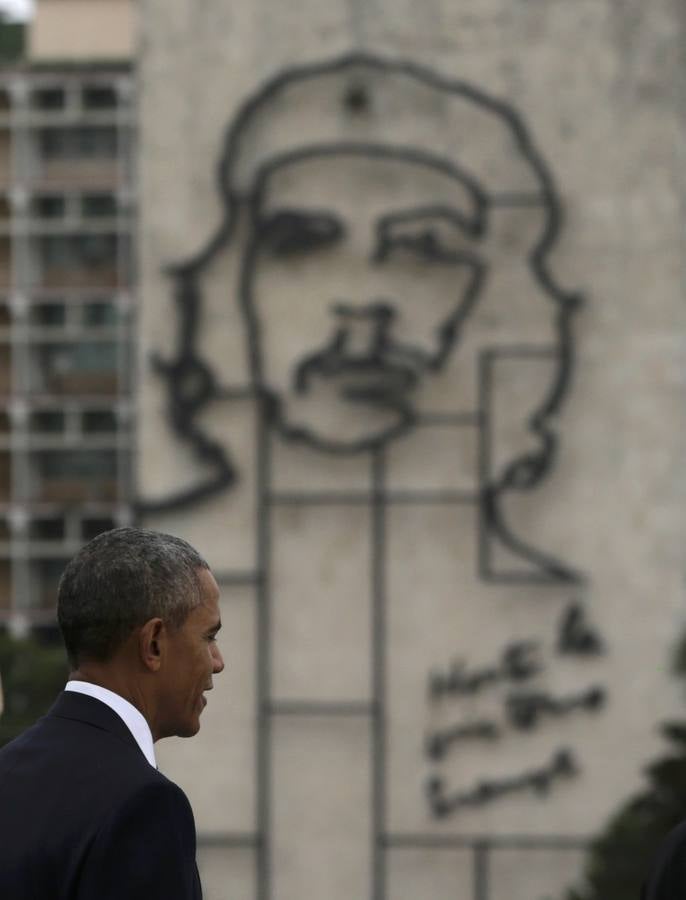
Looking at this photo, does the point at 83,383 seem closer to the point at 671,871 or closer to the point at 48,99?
the point at 48,99

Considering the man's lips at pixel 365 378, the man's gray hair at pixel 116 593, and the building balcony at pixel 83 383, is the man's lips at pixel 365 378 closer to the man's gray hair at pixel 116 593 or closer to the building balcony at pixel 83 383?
the man's gray hair at pixel 116 593

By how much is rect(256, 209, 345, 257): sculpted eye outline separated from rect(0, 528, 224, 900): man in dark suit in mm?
11389

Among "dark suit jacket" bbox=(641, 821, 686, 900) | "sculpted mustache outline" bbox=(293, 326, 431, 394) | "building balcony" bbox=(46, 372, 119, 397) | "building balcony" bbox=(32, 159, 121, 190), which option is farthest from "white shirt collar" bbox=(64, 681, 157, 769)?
"building balcony" bbox=(32, 159, 121, 190)

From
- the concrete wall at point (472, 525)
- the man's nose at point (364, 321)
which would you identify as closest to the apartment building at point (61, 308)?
the concrete wall at point (472, 525)

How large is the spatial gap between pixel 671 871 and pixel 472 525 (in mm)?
10673

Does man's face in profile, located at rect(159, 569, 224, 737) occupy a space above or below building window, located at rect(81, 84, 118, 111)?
below

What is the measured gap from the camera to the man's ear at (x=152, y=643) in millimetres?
2459

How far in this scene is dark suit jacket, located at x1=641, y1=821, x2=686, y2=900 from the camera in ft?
9.89

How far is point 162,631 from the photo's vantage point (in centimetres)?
247

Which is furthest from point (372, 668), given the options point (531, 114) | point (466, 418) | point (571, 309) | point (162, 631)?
point (162, 631)

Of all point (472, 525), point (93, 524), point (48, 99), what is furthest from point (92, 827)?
point (48, 99)

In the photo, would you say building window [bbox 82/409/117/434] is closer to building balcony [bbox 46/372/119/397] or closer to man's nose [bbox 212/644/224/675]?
building balcony [bbox 46/372/119/397]

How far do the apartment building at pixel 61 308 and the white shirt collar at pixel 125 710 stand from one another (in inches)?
1758

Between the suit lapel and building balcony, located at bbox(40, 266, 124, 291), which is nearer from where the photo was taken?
the suit lapel
